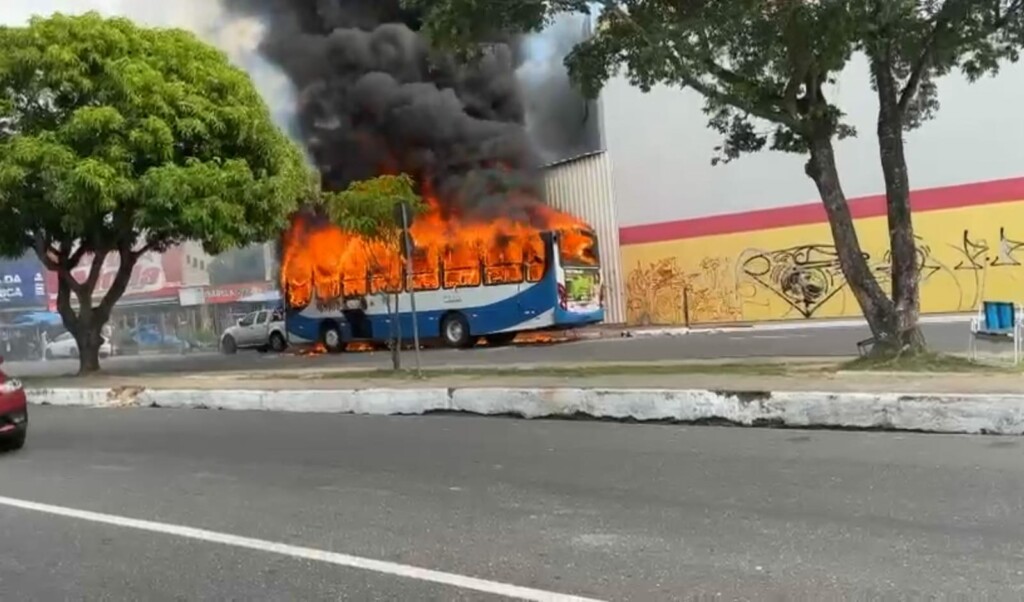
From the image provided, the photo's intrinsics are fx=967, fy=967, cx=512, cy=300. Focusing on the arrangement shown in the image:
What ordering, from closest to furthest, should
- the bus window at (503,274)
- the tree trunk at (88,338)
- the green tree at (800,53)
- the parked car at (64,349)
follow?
the green tree at (800,53) < the tree trunk at (88,338) < the bus window at (503,274) < the parked car at (64,349)

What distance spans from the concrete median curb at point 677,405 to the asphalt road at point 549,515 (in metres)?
0.25

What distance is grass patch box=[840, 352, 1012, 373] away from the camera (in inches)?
393

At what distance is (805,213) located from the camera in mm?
24219

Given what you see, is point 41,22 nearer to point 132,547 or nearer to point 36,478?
point 36,478

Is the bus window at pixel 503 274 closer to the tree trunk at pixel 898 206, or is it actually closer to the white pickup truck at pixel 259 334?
the white pickup truck at pixel 259 334

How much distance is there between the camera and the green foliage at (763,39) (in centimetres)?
938

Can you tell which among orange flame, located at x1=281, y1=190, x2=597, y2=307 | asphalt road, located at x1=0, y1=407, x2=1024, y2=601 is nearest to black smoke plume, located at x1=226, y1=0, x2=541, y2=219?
orange flame, located at x1=281, y1=190, x2=597, y2=307

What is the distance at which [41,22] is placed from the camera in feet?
53.5

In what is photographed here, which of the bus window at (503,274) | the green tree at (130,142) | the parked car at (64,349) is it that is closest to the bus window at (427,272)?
the bus window at (503,274)

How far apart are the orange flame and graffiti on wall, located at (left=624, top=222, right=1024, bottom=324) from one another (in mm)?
3914

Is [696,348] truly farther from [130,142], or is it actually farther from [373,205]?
[130,142]

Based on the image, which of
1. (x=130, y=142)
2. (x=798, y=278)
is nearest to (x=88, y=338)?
Result: (x=130, y=142)

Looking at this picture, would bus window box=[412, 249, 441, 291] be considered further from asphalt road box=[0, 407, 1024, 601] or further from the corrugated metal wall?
asphalt road box=[0, 407, 1024, 601]

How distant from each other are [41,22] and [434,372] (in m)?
9.29
